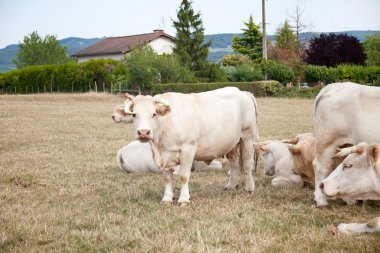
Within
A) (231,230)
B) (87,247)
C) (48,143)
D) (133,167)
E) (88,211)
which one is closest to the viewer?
(87,247)

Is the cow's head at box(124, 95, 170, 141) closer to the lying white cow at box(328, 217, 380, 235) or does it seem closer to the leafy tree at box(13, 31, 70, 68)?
the lying white cow at box(328, 217, 380, 235)

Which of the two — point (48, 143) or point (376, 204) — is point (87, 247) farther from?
point (48, 143)

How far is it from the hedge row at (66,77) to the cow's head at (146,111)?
40.3 m

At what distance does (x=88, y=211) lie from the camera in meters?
6.97

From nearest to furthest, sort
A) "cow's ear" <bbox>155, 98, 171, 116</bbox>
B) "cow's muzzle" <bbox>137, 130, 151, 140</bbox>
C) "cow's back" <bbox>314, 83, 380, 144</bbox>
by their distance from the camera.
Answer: "cow's back" <bbox>314, 83, 380, 144</bbox>
"cow's muzzle" <bbox>137, 130, 151, 140</bbox>
"cow's ear" <bbox>155, 98, 171, 116</bbox>

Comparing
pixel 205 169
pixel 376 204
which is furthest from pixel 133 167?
pixel 376 204

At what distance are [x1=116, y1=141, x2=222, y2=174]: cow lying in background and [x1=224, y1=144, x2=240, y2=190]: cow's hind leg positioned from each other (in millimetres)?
1615

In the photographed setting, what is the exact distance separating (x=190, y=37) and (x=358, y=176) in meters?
53.9

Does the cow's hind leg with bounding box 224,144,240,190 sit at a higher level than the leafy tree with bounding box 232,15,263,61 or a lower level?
lower

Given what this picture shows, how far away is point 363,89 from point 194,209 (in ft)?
9.36

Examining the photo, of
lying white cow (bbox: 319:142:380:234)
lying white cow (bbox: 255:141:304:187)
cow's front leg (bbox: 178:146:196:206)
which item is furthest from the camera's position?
lying white cow (bbox: 255:141:304:187)

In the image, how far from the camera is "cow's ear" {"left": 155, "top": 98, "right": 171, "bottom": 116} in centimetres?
727

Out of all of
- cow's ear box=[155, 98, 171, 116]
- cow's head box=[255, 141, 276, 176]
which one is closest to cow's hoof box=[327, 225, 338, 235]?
cow's ear box=[155, 98, 171, 116]

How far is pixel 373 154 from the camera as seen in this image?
6.03 m
